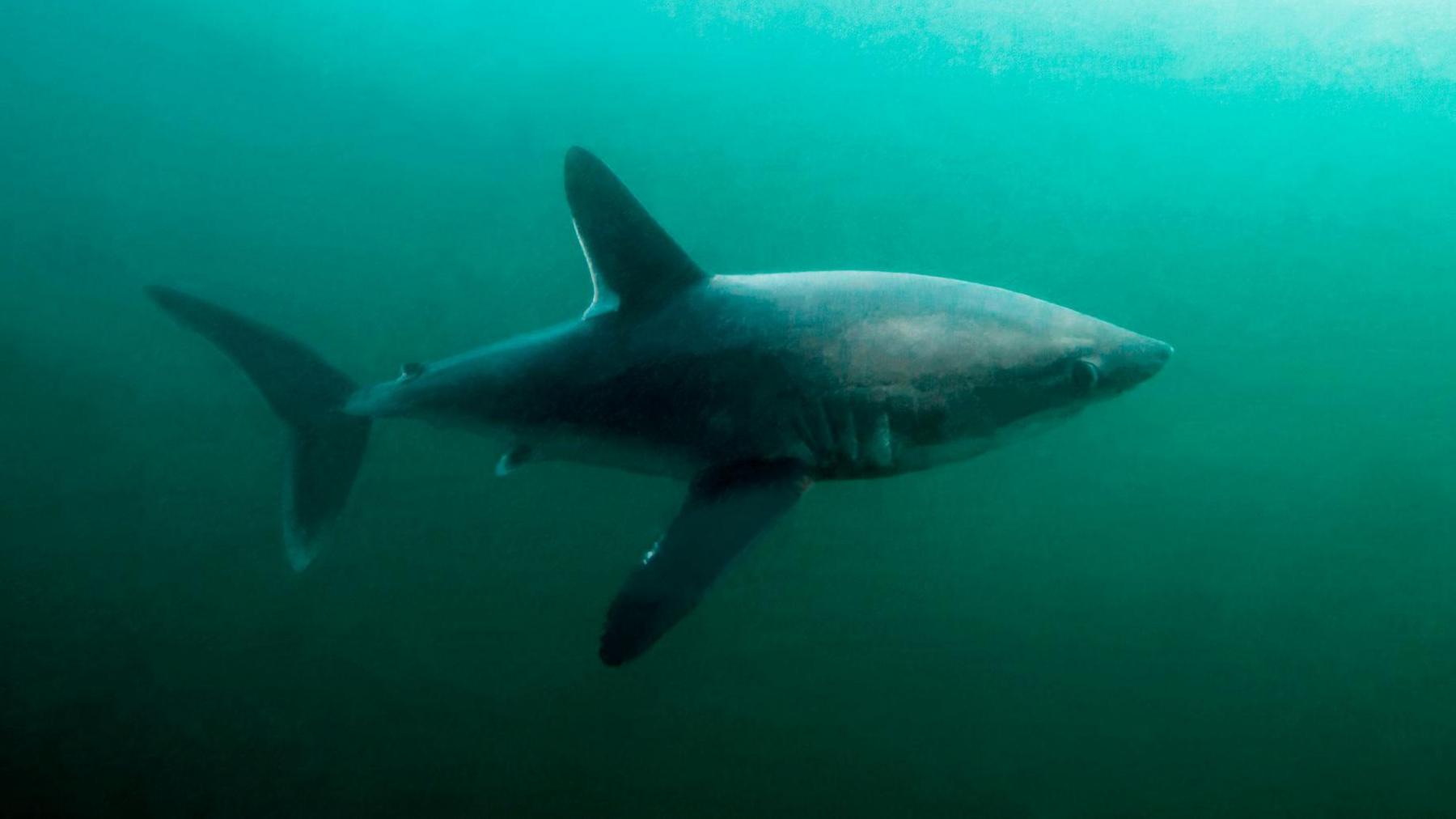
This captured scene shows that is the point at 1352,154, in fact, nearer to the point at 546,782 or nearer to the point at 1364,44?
the point at 1364,44

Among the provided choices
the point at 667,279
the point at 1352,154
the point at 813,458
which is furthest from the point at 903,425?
the point at 1352,154

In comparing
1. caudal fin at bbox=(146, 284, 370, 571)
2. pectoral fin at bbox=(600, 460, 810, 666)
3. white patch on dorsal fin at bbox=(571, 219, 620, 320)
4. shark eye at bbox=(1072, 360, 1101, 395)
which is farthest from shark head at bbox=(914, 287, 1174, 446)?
caudal fin at bbox=(146, 284, 370, 571)

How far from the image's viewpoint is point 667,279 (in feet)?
11.0

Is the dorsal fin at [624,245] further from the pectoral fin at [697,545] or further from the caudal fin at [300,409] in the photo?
the caudal fin at [300,409]

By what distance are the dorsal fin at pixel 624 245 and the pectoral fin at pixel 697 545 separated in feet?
3.15

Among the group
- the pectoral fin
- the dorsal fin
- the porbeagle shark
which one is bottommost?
the pectoral fin

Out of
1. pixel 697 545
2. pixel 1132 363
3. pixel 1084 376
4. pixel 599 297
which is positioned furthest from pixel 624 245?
pixel 1132 363

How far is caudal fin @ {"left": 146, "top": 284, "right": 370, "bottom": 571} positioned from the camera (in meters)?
4.26

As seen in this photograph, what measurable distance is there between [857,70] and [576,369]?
2551 cm

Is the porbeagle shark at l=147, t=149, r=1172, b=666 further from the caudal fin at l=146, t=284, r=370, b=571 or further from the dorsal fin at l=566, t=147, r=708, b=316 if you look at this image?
the caudal fin at l=146, t=284, r=370, b=571

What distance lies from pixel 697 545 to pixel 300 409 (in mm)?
3314

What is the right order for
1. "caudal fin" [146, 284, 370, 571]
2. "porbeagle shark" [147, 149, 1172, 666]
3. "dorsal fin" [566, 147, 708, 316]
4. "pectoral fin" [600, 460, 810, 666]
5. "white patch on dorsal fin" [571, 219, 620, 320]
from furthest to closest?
"caudal fin" [146, 284, 370, 571] → "white patch on dorsal fin" [571, 219, 620, 320] → "dorsal fin" [566, 147, 708, 316] → "porbeagle shark" [147, 149, 1172, 666] → "pectoral fin" [600, 460, 810, 666]

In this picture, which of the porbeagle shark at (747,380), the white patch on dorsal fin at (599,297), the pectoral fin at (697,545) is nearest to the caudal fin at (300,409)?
the porbeagle shark at (747,380)

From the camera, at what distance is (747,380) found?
2.96 metres
